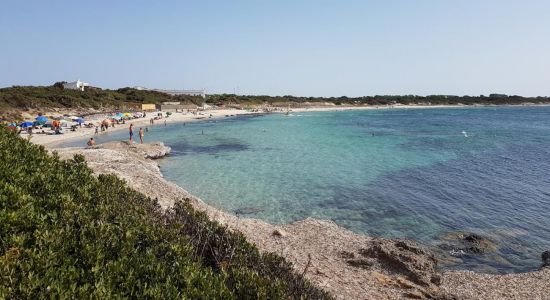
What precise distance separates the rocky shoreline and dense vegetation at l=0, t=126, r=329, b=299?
239 cm

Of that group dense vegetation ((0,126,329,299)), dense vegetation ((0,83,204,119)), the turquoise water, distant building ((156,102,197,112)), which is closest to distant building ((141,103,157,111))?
dense vegetation ((0,83,204,119))

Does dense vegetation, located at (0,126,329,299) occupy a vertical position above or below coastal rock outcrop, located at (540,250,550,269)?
above

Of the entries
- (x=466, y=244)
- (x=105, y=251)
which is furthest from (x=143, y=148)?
(x=105, y=251)

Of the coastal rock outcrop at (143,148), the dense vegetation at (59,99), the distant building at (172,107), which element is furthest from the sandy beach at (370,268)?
the distant building at (172,107)

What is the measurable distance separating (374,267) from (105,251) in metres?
10.0

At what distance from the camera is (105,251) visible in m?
6.79

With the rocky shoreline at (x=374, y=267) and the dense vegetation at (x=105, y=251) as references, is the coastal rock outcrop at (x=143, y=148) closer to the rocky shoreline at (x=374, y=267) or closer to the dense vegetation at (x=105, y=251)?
the rocky shoreline at (x=374, y=267)

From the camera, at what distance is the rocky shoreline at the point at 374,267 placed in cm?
1207

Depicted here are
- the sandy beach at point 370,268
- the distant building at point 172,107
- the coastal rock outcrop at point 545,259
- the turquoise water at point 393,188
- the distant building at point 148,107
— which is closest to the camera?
the sandy beach at point 370,268

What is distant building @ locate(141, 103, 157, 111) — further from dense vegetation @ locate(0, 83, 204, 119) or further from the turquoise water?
the turquoise water

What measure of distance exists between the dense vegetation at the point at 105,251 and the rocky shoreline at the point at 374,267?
7.85 ft

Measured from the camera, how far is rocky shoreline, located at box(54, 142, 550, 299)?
1207cm

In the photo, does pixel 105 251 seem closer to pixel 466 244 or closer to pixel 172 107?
pixel 466 244

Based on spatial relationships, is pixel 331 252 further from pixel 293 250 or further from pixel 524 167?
pixel 524 167
